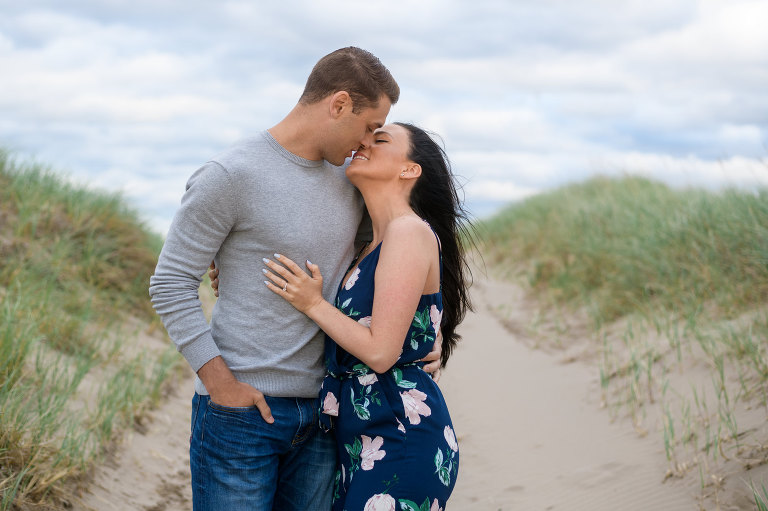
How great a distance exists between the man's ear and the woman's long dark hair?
0.35 meters

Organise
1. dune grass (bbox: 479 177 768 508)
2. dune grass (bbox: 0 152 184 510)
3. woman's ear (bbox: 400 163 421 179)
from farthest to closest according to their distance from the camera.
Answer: dune grass (bbox: 479 177 768 508) → dune grass (bbox: 0 152 184 510) → woman's ear (bbox: 400 163 421 179)

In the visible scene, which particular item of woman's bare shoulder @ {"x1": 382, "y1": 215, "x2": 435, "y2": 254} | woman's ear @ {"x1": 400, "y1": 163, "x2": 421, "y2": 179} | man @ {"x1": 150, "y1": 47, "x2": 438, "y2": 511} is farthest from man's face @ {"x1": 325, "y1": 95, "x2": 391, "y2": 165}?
woman's bare shoulder @ {"x1": 382, "y1": 215, "x2": 435, "y2": 254}

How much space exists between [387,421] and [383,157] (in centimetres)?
97

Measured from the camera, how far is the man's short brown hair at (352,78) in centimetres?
264

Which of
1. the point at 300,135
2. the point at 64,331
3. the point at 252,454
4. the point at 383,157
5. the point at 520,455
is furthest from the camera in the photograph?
the point at 64,331

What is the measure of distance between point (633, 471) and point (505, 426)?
1.48m

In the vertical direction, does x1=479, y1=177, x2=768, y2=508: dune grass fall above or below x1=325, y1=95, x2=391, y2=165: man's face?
below

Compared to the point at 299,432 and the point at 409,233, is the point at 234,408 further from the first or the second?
the point at 409,233

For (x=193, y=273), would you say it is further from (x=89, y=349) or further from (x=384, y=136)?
(x=89, y=349)

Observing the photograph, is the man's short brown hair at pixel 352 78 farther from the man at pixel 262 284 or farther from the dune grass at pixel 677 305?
the dune grass at pixel 677 305

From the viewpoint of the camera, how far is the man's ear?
2.62 metres

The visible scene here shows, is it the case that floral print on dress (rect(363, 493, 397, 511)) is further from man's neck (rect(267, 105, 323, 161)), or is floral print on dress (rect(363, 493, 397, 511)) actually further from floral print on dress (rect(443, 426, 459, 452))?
man's neck (rect(267, 105, 323, 161))

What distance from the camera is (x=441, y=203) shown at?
9.67 ft

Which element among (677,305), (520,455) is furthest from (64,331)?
(677,305)
